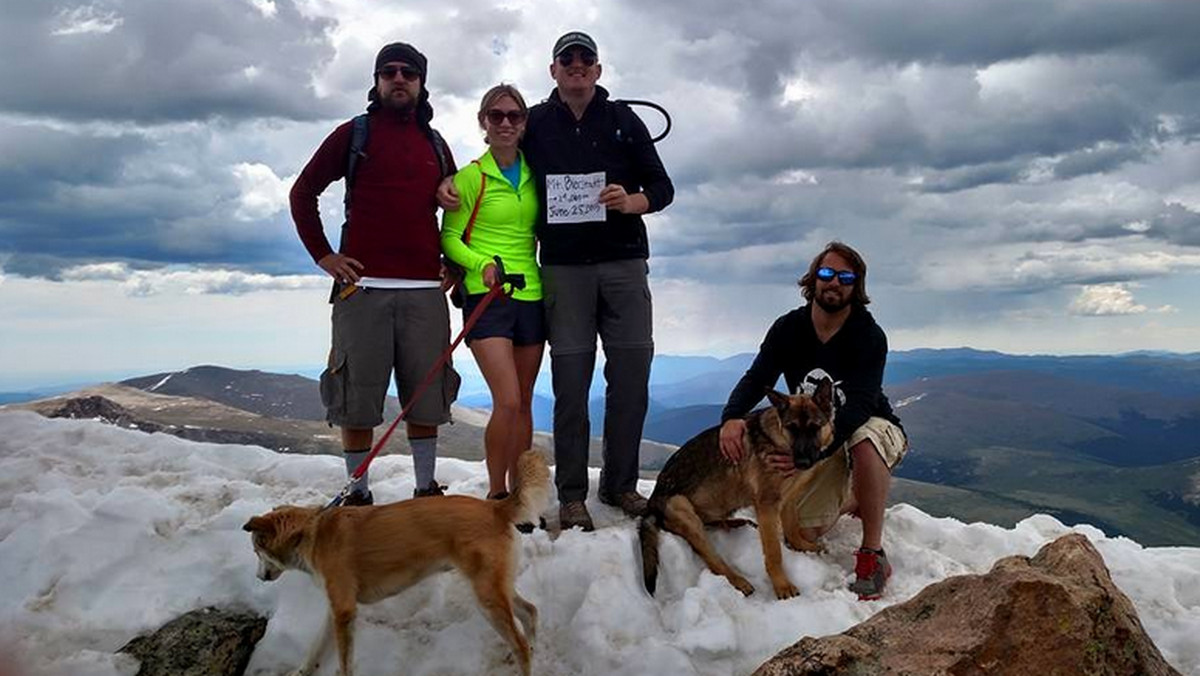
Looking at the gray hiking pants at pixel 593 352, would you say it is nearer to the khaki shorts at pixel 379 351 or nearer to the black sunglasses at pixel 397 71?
the khaki shorts at pixel 379 351

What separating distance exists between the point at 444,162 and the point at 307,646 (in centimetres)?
469

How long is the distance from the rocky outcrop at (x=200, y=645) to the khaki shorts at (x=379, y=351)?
198 centimetres

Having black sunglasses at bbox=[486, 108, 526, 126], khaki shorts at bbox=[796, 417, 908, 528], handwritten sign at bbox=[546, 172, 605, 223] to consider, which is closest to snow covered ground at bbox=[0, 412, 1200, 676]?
khaki shorts at bbox=[796, 417, 908, 528]

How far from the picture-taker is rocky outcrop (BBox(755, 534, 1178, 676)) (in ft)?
14.4

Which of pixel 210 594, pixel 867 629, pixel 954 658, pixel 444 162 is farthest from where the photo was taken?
pixel 444 162

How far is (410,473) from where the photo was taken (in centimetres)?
1036

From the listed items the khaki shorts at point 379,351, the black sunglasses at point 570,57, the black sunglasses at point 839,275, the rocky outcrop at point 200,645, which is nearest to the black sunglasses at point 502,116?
the black sunglasses at point 570,57

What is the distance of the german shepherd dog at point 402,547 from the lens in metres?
6.02

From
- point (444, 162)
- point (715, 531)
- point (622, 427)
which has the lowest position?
point (715, 531)

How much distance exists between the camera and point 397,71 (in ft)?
24.9

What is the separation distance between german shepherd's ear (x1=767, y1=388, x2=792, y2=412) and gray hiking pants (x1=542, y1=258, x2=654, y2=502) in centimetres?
151

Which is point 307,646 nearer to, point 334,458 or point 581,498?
point 581,498

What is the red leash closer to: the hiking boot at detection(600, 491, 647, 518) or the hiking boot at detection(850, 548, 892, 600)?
the hiking boot at detection(600, 491, 647, 518)

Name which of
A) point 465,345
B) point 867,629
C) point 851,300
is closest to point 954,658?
point 867,629
